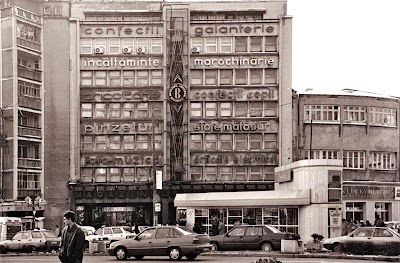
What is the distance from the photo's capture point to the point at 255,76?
6994cm

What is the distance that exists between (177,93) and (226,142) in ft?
20.9

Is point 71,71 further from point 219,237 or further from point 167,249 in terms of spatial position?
point 167,249

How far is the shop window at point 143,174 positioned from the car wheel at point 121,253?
38650mm

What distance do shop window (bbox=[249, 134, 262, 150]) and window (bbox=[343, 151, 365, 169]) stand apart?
7671mm

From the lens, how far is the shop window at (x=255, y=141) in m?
69.6

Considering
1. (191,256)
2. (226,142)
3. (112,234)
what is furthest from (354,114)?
(191,256)

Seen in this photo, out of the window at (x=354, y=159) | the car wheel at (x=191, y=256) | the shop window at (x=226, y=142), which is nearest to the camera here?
the car wheel at (x=191, y=256)

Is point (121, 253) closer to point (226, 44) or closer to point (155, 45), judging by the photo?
point (155, 45)

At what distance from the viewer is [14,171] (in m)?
64.9

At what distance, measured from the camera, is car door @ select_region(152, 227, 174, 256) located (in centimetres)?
2917

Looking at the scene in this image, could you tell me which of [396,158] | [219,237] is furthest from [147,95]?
[219,237]

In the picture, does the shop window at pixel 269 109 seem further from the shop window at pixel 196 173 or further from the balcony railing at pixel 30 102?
the balcony railing at pixel 30 102

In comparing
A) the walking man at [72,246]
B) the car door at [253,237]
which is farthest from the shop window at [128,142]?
the walking man at [72,246]

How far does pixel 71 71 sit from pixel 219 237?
1515 inches
